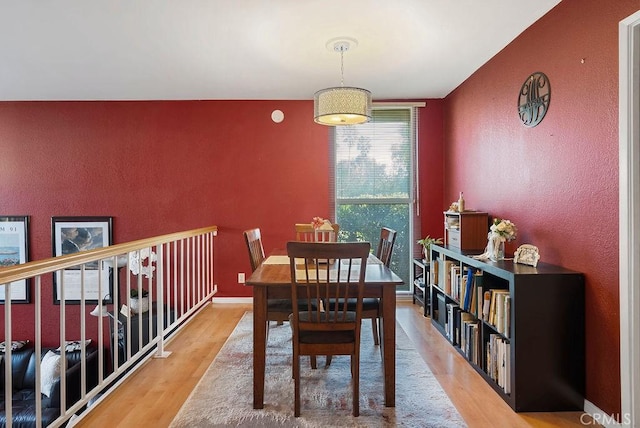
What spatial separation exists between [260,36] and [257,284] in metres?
1.87

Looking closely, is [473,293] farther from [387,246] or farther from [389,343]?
[389,343]

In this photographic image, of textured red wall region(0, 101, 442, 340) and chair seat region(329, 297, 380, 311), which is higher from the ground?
textured red wall region(0, 101, 442, 340)

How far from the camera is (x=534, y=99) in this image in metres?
2.59

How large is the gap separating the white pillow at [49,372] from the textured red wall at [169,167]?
1.34ft

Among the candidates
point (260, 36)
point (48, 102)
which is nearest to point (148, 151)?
point (48, 102)

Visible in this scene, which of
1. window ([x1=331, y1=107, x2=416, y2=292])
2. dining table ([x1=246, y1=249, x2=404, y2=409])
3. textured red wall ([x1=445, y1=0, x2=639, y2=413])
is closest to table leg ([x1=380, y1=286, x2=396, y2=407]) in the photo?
dining table ([x1=246, y1=249, x2=404, y2=409])

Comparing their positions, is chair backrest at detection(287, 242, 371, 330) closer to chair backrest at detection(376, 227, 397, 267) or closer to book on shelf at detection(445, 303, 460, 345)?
chair backrest at detection(376, 227, 397, 267)

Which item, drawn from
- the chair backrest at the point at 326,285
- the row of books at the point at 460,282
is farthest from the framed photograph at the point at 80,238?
the row of books at the point at 460,282

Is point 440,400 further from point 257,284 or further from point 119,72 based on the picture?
point 119,72

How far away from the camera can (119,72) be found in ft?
11.6

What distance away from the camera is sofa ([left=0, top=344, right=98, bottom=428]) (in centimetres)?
372

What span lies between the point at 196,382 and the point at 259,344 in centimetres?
67

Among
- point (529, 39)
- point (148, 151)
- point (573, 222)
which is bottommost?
point (573, 222)

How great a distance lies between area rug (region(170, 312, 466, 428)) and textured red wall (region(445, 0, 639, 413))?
89 cm
